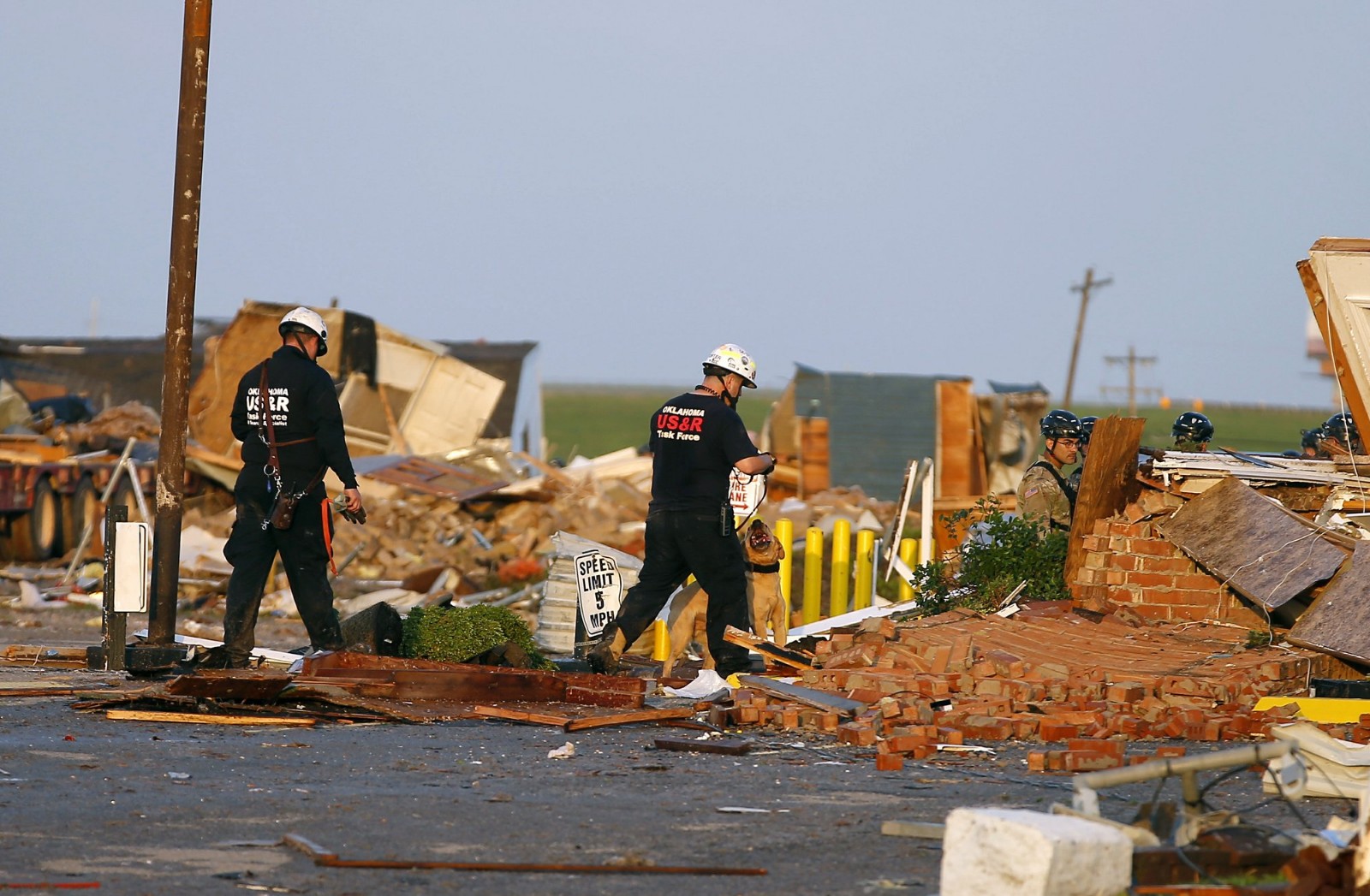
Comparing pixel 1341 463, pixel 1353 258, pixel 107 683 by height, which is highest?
pixel 1353 258

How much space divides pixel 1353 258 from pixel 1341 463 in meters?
1.49

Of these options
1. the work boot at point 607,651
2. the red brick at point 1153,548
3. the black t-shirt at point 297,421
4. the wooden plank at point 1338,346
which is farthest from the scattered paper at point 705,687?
the wooden plank at point 1338,346

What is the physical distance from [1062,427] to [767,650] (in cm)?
304

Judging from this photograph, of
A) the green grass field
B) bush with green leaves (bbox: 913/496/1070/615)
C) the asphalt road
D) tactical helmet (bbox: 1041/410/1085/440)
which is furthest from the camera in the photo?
the green grass field

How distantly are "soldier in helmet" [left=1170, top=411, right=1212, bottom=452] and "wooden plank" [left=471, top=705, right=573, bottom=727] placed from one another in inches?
257

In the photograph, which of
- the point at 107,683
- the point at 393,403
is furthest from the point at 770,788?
the point at 393,403

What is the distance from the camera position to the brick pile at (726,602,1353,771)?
26.2 feet

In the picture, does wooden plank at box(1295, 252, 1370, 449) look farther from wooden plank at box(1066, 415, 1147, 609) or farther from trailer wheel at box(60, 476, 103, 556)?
trailer wheel at box(60, 476, 103, 556)

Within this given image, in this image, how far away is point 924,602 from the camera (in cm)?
1137

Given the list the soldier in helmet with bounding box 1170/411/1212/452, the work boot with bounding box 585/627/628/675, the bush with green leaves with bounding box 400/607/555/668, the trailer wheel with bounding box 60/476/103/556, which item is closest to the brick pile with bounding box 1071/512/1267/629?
the soldier in helmet with bounding box 1170/411/1212/452

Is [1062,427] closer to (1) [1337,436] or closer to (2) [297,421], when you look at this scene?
(1) [1337,436]

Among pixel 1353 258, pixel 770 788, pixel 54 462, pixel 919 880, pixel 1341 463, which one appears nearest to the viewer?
pixel 919 880

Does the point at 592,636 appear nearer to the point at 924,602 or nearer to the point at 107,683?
the point at 924,602

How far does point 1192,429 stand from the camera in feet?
43.5
